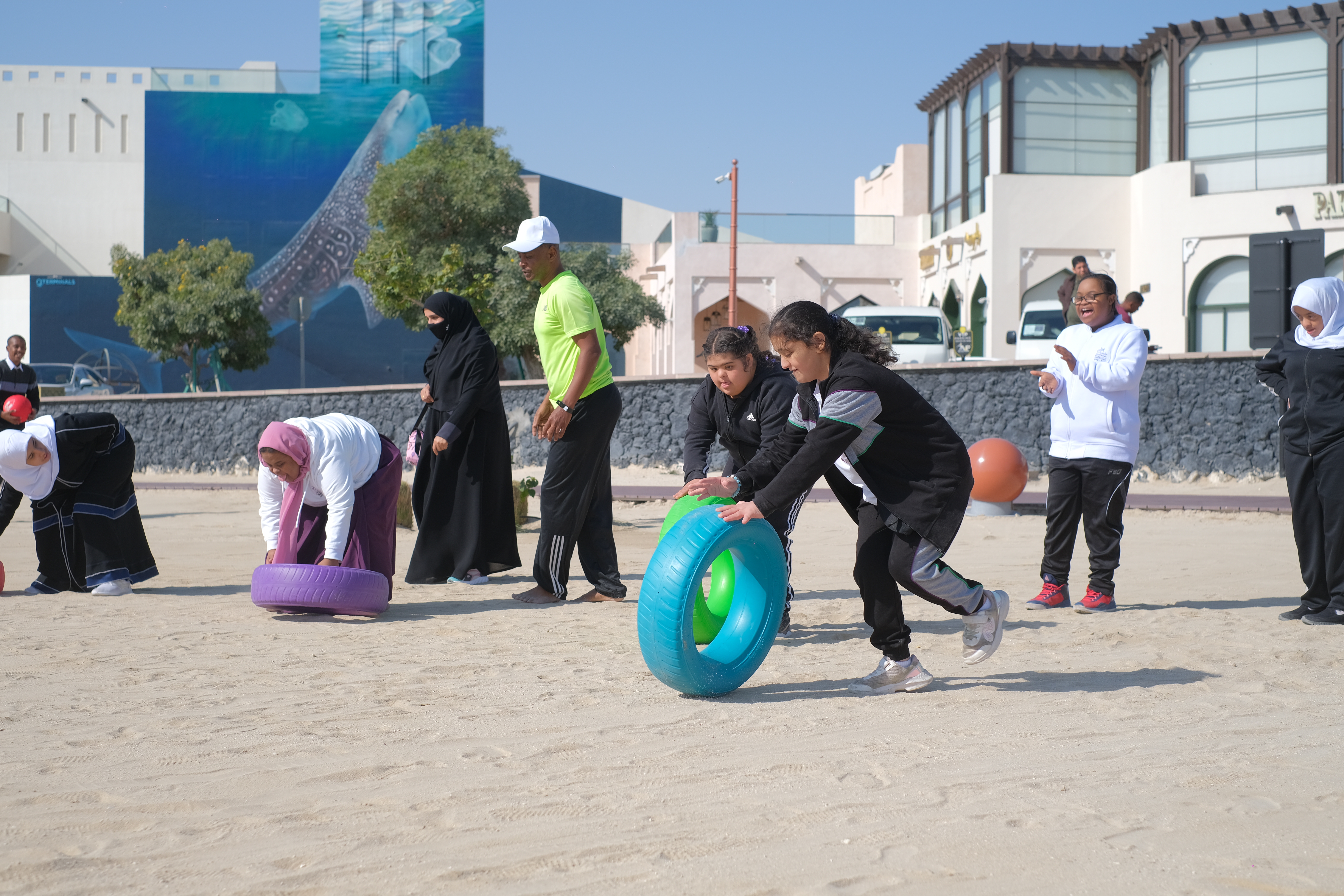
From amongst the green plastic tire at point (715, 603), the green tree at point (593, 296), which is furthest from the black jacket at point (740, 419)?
the green tree at point (593, 296)

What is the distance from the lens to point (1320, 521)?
6.40 m

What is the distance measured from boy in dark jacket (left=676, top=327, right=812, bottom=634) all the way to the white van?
54.8 ft

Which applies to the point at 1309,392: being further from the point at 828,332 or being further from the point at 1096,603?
the point at 828,332

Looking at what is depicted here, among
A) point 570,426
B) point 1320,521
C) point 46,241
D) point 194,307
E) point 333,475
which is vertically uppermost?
point 46,241

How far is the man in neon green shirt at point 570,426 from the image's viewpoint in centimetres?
653

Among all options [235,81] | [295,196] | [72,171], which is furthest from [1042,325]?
[72,171]

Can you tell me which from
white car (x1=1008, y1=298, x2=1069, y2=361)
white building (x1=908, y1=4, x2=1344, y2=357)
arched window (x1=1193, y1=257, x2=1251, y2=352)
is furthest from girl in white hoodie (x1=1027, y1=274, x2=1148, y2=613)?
white building (x1=908, y1=4, x2=1344, y2=357)

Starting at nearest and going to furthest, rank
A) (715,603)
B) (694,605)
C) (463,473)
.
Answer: (694,605) < (715,603) < (463,473)

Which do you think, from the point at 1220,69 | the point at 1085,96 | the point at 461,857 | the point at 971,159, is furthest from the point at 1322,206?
the point at 461,857

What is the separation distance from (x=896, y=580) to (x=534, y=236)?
10.2 ft

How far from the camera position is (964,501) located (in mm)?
4395

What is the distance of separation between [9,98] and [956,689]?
165ft

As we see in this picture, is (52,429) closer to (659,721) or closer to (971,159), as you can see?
(659,721)

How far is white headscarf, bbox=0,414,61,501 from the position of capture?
21.7ft
